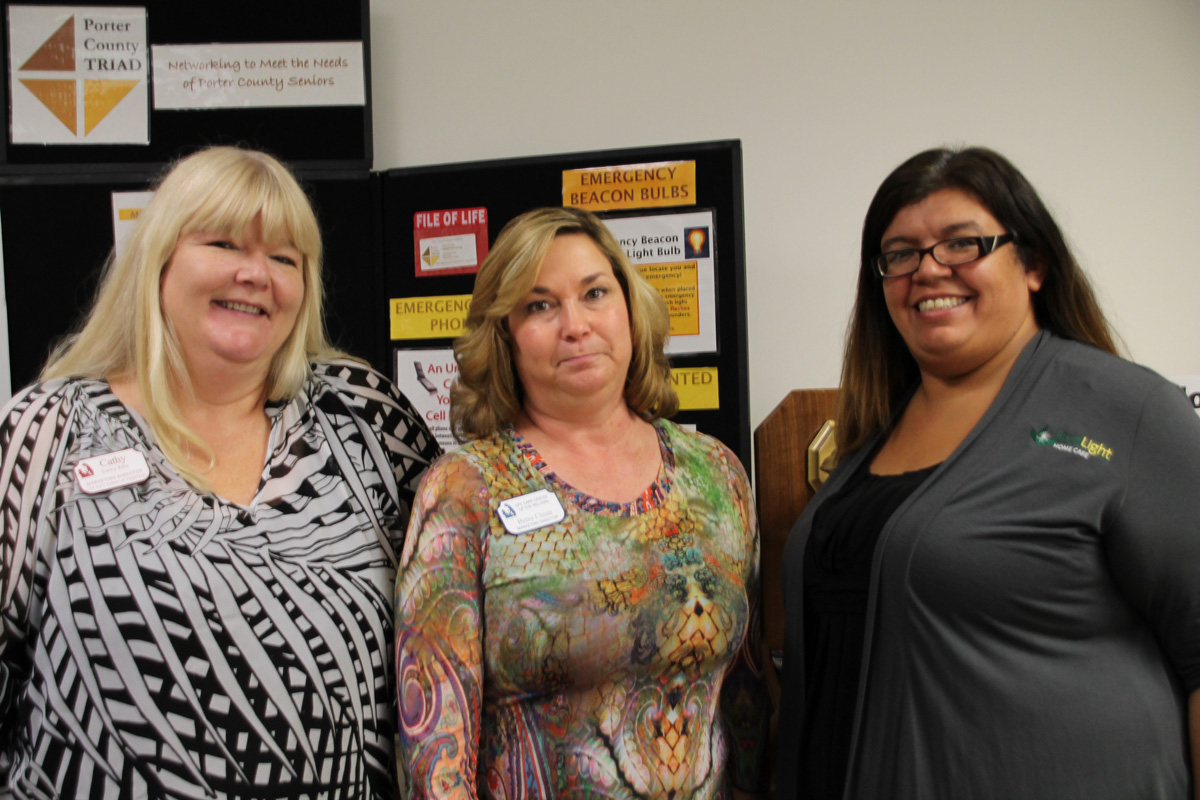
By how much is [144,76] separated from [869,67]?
2328 millimetres

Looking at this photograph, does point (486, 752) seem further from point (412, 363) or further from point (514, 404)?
point (412, 363)

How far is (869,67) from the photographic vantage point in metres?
2.63

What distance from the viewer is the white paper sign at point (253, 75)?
8.48ft

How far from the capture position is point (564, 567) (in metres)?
1.39

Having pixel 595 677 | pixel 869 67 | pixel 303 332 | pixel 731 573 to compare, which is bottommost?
pixel 595 677

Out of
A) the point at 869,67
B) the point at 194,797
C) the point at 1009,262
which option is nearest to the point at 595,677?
the point at 194,797

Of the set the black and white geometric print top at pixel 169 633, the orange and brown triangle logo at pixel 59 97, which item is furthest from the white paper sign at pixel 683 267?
the orange and brown triangle logo at pixel 59 97

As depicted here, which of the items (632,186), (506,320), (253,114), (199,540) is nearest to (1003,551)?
(506,320)

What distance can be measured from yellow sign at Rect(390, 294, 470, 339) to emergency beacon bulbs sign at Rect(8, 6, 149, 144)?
98 centimetres

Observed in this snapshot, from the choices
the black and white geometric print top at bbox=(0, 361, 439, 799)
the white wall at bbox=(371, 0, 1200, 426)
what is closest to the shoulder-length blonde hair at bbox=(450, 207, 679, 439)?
the black and white geometric print top at bbox=(0, 361, 439, 799)

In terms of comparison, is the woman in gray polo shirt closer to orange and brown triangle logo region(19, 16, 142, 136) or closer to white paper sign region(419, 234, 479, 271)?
white paper sign region(419, 234, 479, 271)

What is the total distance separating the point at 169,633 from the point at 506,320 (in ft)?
2.58

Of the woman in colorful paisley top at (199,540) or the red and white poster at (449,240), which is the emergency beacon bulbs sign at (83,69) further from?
the woman in colorful paisley top at (199,540)

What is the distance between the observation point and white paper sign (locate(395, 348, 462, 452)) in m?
2.61
